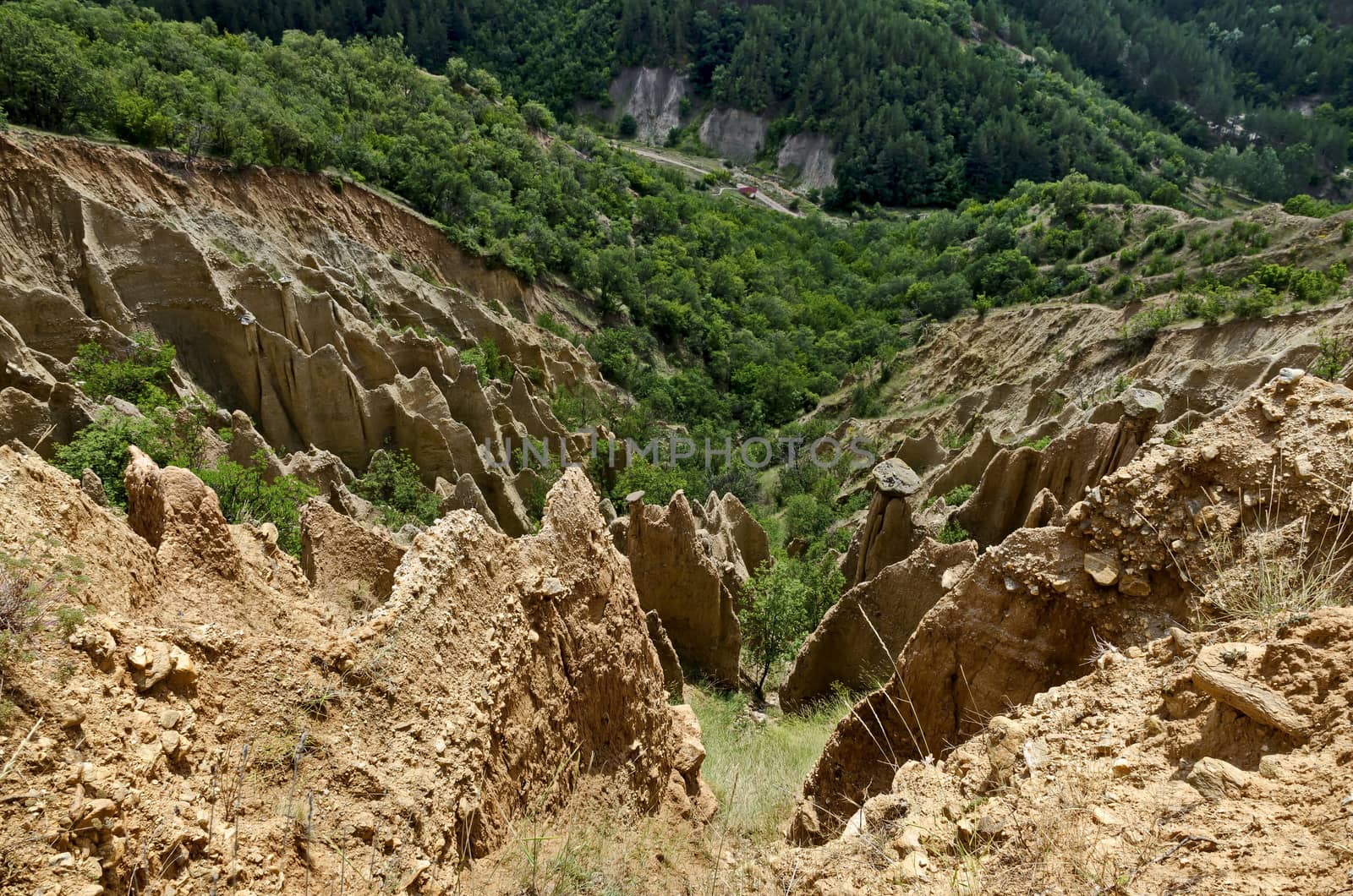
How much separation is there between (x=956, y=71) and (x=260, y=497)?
10309 centimetres

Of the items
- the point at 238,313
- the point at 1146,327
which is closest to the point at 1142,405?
the point at 1146,327

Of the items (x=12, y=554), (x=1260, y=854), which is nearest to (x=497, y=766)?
(x=12, y=554)

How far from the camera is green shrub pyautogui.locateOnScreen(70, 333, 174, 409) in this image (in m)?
18.1

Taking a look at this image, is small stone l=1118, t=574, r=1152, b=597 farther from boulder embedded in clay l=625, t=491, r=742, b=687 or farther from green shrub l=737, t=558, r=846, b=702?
green shrub l=737, t=558, r=846, b=702

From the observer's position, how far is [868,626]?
46.1 feet

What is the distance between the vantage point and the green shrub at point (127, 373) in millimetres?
18072

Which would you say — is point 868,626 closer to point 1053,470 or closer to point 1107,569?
point 1107,569

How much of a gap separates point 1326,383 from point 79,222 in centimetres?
2858

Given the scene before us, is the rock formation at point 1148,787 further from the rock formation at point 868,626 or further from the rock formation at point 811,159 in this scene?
the rock formation at point 811,159

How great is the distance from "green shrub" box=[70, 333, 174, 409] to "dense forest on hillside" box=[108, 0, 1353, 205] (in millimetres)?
78051

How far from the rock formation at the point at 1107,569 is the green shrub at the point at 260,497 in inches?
509

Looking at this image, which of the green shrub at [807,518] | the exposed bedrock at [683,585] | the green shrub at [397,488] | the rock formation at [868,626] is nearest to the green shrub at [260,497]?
the green shrub at [397,488]

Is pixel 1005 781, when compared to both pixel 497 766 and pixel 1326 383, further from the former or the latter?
pixel 1326 383

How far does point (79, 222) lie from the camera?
21.4m
